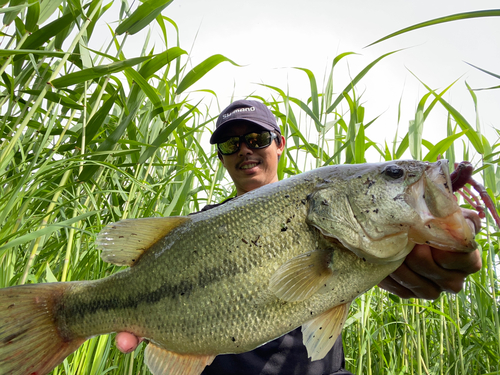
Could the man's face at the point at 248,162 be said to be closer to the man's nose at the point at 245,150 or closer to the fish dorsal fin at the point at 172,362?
the man's nose at the point at 245,150

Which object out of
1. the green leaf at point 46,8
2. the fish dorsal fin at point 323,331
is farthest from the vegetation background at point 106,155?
the fish dorsal fin at point 323,331

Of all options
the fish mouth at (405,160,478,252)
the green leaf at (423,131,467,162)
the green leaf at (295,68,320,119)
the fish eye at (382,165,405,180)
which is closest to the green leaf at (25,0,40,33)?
the green leaf at (295,68,320,119)

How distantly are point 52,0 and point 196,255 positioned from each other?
2.01 meters

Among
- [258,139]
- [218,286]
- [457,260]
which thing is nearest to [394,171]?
[457,260]

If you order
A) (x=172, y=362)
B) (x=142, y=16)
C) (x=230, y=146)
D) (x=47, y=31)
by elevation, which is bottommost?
(x=172, y=362)

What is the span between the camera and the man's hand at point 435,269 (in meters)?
1.46

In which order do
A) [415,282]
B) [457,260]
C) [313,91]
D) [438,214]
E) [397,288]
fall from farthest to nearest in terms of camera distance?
[313,91]
[397,288]
[415,282]
[457,260]
[438,214]

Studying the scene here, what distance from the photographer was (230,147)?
2975mm

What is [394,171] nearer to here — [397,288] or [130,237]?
[397,288]

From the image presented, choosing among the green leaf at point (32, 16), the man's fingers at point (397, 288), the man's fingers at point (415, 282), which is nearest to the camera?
the man's fingers at point (415, 282)

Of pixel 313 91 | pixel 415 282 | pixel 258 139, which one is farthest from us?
pixel 258 139

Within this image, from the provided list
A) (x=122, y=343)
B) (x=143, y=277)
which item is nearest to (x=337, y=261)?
(x=143, y=277)

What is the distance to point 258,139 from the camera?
9.58ft

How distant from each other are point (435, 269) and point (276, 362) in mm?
1007
